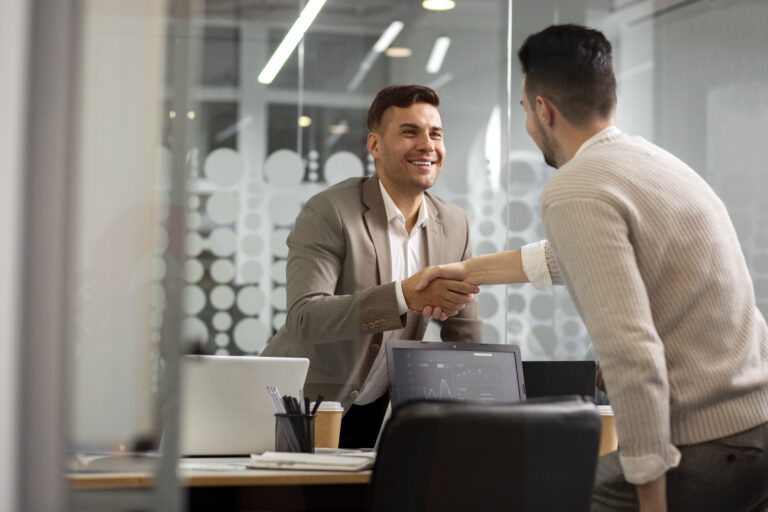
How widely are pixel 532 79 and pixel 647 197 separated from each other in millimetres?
519

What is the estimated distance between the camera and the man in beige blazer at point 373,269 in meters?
2.96

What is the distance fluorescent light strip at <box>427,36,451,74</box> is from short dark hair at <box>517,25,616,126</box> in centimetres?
257

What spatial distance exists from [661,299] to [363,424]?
1345 millimetres

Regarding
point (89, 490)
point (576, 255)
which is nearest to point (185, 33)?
point (89, 490)

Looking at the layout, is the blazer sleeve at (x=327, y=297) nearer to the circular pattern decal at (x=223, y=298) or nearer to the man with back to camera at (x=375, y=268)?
the man with back to camera at (x=375, y=268)

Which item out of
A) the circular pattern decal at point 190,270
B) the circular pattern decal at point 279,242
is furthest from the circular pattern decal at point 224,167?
the circular pattern decal at point 190,270

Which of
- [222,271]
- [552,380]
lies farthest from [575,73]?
[222,271]

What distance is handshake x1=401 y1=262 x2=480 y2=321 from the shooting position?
2.94m

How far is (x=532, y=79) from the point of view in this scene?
7.07 ft

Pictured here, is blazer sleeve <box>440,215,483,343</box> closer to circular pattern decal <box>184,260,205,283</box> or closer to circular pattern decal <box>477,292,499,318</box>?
circular pattern decal <box>477,292,499,318</box>

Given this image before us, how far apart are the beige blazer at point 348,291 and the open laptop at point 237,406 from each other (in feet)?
1.71

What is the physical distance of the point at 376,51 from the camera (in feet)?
15.1

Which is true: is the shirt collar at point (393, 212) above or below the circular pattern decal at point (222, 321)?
above

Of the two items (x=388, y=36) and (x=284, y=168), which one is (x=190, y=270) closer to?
(x=284, y=168)
